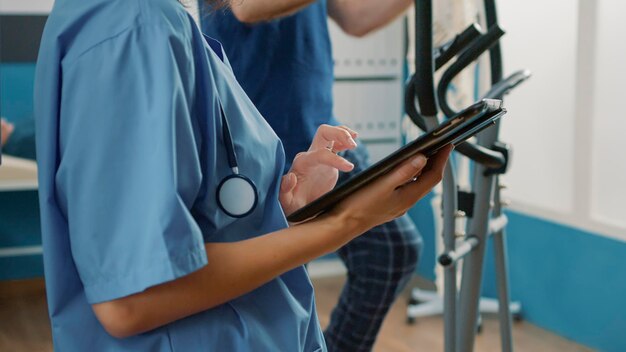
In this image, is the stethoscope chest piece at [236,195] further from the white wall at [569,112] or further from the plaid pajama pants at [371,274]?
the white wall at [569,112]

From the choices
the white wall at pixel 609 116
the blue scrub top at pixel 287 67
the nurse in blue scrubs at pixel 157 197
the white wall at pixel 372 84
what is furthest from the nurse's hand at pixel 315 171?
the white wall at pixel 372 84

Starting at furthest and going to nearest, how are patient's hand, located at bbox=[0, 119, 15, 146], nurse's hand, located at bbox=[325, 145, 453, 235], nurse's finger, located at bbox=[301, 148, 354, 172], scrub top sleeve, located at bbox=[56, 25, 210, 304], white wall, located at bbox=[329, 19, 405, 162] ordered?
white wall, located at bbox=[329, 19, 405, 162], patient's hand, located at bbox=[0, 119, 15, 146], nurse's finger, located at bbox=[301, 148, 354, 172], nurse's hand, located at bbox=[325, 145, 453, 235], scrub top sleeve, located at bbox=[56, 25, 210, 304]

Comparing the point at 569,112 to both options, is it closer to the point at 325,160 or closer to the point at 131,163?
the point at 325,160

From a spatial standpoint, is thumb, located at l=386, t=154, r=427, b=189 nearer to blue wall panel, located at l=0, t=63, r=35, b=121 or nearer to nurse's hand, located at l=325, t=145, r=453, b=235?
nurse's hand, located at l=325, t=145, r=453, b=235

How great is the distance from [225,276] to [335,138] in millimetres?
390

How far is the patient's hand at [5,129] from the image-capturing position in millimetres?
3852

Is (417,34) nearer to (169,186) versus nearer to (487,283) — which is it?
(169,186)

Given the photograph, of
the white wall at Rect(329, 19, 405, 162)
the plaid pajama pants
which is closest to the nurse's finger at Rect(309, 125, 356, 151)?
the plaid pajama pants

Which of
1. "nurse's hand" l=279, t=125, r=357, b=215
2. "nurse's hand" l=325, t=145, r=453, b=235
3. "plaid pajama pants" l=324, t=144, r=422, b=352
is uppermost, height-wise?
"nurse's hand" l=325, t=145, r=453, b=235

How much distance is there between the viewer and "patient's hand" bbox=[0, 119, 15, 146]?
12.6 ft

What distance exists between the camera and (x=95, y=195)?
708 mm

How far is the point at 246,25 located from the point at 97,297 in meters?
1.10

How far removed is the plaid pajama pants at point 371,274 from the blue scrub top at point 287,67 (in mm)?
165

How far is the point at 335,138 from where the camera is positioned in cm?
110
